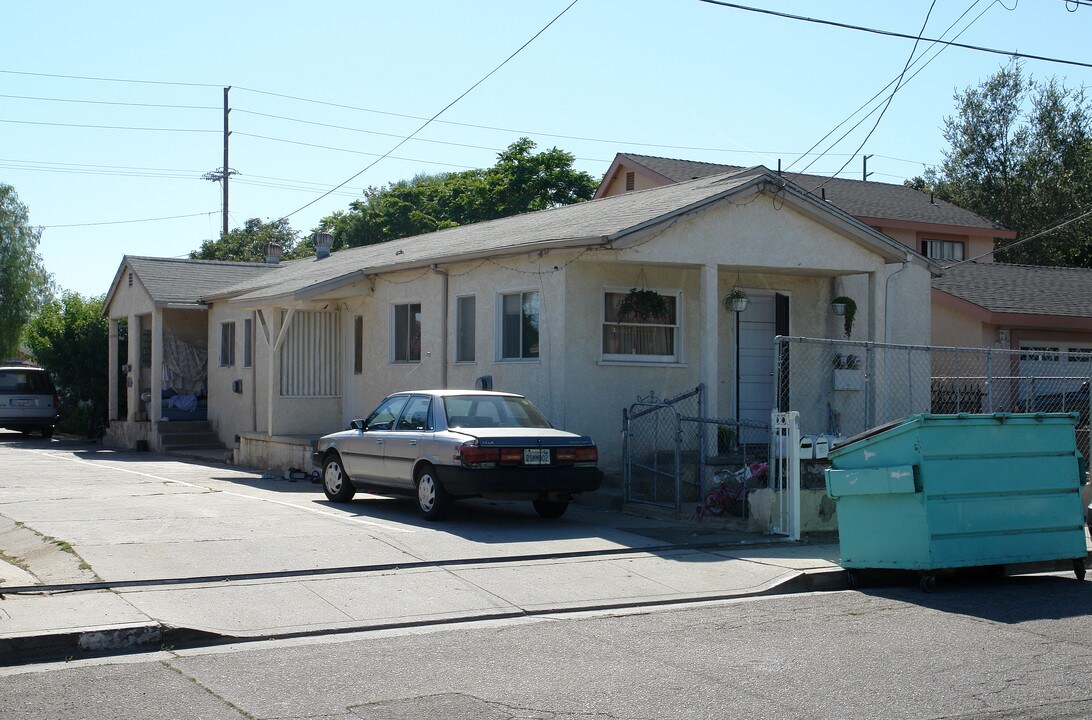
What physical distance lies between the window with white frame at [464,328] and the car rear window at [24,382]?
15324mm

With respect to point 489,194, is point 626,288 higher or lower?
lower

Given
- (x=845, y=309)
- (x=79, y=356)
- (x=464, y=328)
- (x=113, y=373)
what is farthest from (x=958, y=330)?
(x=79, y=356)

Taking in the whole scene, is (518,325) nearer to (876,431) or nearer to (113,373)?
(876,431)

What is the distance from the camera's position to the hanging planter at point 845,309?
17266 mm

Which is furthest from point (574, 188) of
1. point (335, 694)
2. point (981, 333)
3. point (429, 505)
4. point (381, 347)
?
point (335, 694)

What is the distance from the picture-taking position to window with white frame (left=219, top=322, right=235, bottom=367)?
2383cm

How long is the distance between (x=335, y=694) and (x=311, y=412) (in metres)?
15.0

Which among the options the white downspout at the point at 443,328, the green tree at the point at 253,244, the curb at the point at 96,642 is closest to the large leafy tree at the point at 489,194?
the green tree at the point at 253,244

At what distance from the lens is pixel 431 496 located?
12.4 meters

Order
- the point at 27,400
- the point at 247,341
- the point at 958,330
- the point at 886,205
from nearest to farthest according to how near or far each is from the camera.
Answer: the point at 247,341 < the point at 958,330 < the point at 27,400 < the point at 886,205

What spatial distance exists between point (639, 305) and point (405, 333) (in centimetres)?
484

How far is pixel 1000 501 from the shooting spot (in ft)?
31.0

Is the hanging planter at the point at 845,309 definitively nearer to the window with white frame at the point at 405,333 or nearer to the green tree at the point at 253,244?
the window with white frame at the point at 405,333

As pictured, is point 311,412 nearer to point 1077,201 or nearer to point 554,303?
point 554,303
